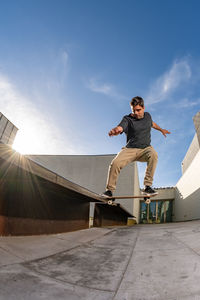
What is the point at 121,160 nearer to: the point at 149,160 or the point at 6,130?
the point at 149,160

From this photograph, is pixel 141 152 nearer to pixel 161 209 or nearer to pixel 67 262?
pixel 67 262

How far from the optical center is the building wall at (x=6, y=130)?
2320 centimetres

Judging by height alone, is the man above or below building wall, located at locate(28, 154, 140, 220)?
below

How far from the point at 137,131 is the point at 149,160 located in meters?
0.70

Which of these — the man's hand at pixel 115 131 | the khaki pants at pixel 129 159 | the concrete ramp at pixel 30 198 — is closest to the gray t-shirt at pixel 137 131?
the khaki pants at pixel 129 159

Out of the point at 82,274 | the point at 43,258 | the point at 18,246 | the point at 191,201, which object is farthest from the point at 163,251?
the point at 191,201

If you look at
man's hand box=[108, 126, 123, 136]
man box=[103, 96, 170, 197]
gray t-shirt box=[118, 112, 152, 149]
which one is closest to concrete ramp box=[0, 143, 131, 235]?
man box=[103, 96, 170, 197]

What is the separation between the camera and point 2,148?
2.05 meters

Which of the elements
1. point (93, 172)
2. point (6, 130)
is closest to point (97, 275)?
point (93, 172)

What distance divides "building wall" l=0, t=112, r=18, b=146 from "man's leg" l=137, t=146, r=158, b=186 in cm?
2259

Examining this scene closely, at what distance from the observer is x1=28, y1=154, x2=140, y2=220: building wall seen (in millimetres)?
17500

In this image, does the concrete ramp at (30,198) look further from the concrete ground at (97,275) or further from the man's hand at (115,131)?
the man's hand at (115,131)

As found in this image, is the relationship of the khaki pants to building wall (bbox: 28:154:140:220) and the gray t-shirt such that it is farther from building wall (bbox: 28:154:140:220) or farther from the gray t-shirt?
building wall (bbox: 28:154:140:220)

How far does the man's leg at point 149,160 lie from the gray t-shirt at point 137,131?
0.13 metres
